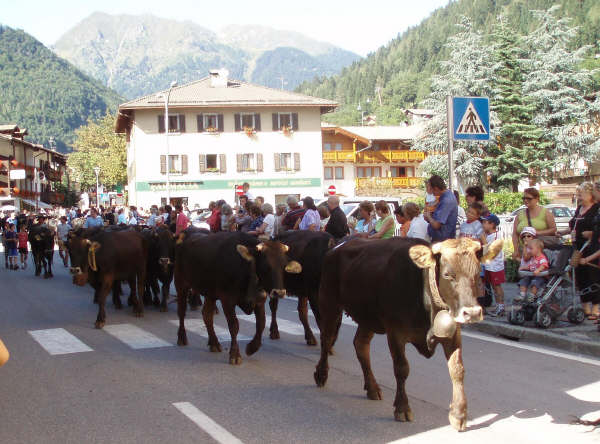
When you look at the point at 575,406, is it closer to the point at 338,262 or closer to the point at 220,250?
the point at 338,262

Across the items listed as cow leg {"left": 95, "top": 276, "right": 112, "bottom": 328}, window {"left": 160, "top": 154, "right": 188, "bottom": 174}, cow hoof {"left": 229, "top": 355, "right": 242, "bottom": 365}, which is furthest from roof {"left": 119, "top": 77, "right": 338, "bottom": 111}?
cow hoof {"left": 229, "top": 355, "right": 242, "bottom": 365}

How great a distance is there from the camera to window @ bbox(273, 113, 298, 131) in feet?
191

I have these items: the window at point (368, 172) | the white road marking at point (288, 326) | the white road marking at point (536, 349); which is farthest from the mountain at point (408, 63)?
the white road marking at point (536, 349)

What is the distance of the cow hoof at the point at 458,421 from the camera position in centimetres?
546

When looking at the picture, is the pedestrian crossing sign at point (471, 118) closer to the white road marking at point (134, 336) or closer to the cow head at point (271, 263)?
the cow head at point (271, 263)

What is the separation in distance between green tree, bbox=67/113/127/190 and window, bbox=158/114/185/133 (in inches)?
886

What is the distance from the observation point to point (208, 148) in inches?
2261

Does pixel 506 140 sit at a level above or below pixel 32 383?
above

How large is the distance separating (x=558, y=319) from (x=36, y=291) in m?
13.4

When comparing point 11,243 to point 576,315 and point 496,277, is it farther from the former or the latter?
point 576,315

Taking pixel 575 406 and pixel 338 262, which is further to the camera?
pixel 338 262

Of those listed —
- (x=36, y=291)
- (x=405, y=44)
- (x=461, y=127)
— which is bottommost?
(x=36, y=291)

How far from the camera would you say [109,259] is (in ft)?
41.5

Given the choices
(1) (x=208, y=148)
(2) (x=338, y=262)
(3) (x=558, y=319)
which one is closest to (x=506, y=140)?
(1) (x=208, y=148)
